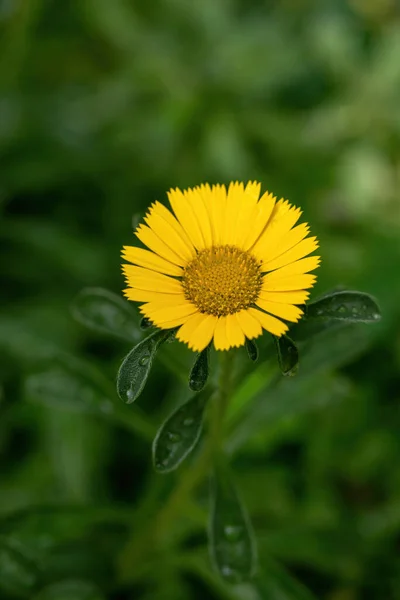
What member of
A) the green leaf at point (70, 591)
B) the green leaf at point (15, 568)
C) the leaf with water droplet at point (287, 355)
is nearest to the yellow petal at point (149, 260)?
the leaf with water droplet at point (287, 355)

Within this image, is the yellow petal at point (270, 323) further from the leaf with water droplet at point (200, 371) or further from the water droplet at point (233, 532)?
the water droplet at point (233, 532)

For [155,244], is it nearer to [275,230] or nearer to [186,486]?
[275,230]

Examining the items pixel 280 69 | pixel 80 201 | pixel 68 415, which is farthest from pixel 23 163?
pixel 280 69

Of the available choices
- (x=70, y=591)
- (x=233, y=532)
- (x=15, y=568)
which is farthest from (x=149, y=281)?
(x=70, y=591)

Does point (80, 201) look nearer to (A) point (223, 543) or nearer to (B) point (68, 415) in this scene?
(B) point (68, 415)

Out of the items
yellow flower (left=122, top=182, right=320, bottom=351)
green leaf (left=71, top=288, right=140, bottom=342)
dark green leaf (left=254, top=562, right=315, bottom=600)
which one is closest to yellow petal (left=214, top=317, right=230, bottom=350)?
yellow flower (left=122, top=182, right=320, bottom=351)
